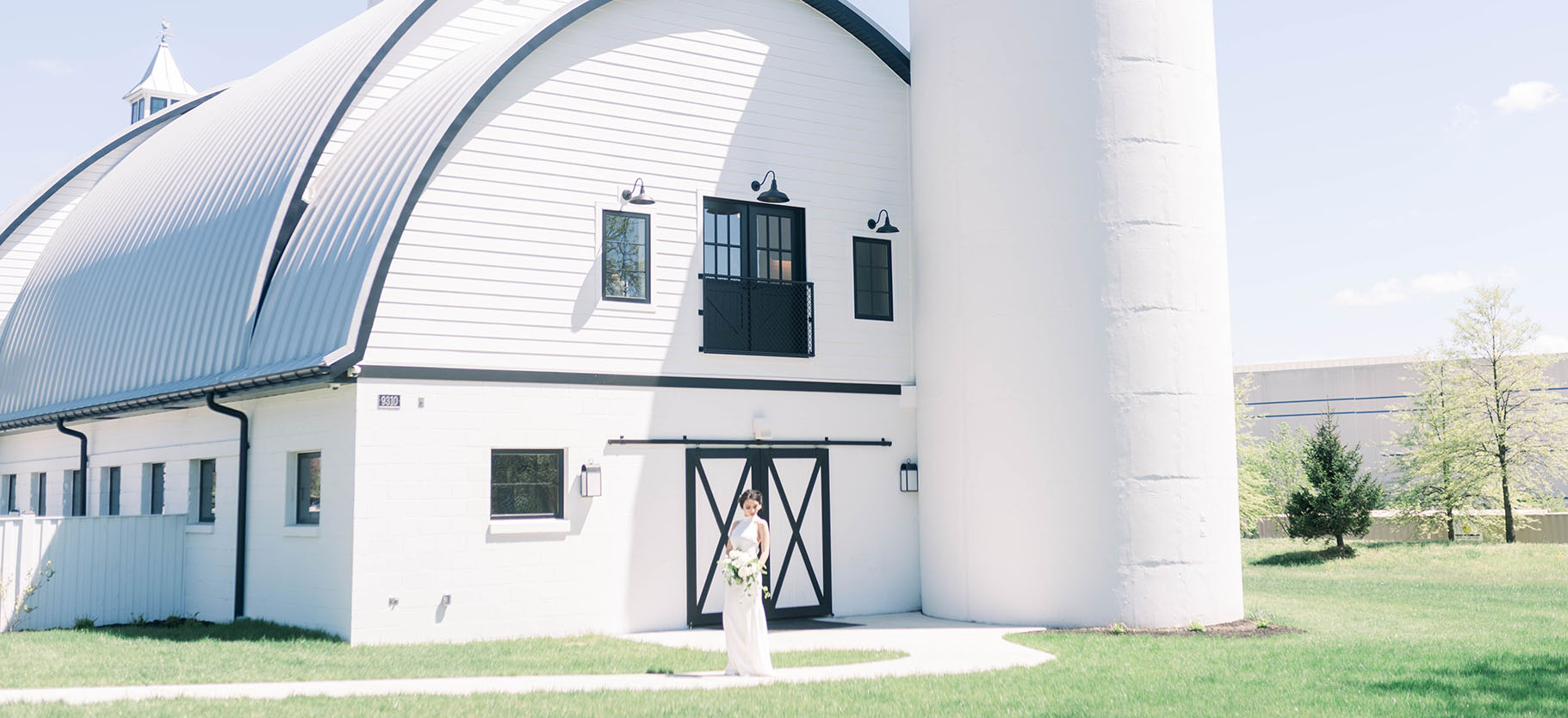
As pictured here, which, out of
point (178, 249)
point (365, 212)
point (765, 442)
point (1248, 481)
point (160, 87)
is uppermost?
point (160, 87)

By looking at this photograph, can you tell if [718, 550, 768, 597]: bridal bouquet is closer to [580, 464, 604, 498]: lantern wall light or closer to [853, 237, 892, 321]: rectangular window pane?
[580, 464, 604, 498]: lantern wall light

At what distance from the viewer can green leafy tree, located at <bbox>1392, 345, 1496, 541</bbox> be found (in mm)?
35500

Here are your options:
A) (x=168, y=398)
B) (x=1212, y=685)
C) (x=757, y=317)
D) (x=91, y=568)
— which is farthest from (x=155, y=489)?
(x=1212, y=685)

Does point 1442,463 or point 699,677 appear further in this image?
point 1442,463

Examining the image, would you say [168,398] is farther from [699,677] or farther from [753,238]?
[699,677]

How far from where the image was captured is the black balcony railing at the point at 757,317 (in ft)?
55.8

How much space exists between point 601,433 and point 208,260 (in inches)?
249

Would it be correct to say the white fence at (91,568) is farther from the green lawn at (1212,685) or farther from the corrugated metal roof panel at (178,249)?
the green lawn at (1212,685)

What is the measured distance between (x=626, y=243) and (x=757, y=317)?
206cm

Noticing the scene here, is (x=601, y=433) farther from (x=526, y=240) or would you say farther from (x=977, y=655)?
(x=977, y=655)

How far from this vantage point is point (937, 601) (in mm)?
17516

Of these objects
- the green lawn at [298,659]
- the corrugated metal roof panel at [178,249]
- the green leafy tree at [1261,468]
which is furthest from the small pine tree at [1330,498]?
the corrugated metal roof panel at [178,249]

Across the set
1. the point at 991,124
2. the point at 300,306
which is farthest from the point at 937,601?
the point at 300,306

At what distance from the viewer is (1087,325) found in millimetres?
16219
